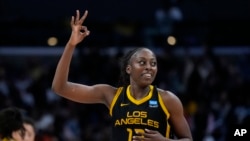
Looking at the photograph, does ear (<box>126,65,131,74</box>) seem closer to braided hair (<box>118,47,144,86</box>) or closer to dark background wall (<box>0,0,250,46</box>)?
braided hair (<box>118,47,144,86</box>)

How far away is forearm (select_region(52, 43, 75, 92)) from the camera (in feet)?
18.8

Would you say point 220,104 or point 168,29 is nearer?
point 220,104

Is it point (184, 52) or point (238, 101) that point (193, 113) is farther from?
point (184, 52)

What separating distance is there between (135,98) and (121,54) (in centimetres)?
591

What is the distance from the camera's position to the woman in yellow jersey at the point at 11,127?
6.04m

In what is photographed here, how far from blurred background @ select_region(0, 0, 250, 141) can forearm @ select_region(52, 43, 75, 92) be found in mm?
4442

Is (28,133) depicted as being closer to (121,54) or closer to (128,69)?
(128,69)

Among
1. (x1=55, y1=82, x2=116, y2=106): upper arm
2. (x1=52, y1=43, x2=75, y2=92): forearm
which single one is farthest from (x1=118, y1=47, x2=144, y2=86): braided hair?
(x1=52, y1=43, x2=75, y2=92): forearm

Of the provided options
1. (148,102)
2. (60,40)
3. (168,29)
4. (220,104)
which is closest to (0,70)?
(60,40)

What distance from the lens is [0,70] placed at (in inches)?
464

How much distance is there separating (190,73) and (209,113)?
2.82 feet

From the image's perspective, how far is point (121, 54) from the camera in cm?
1165

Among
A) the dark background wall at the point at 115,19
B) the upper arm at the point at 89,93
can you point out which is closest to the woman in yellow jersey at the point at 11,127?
the upper arm at the point at 89,93

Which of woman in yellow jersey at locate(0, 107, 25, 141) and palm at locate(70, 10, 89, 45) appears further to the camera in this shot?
woman in yellow jersey at locate(0, 107, 25, 141)
